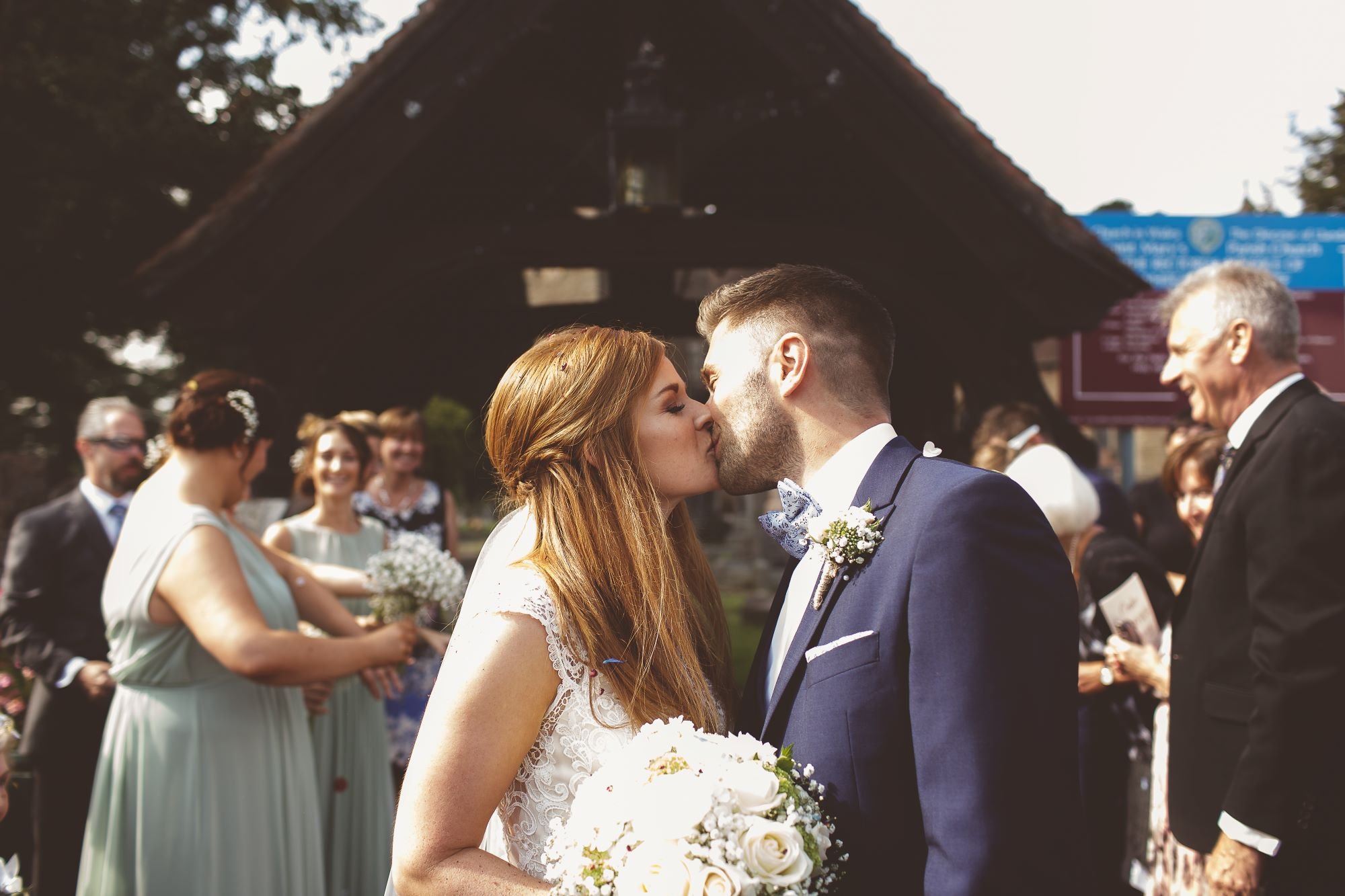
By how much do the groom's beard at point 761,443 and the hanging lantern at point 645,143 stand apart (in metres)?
3.26

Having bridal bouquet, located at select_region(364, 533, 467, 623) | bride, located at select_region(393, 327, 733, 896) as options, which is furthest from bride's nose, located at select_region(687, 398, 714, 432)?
bridal bouquet, located at select_region(364, 533, 467, 623)

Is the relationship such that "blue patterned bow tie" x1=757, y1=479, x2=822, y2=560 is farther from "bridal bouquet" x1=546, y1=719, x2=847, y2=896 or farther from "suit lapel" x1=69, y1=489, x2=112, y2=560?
"suit lapel" x1=69, y1=489, x2=112, y2=560

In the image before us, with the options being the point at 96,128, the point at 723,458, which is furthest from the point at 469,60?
the point at 96,128

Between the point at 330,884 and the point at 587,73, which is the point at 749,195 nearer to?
the point at 587,73

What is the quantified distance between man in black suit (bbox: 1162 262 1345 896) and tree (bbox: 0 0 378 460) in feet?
47.3

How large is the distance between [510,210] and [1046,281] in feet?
11.6

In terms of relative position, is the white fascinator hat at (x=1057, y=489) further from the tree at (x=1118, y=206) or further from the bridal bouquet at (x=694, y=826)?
the tree at (x=1118, y=206)

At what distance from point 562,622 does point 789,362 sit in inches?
28.3

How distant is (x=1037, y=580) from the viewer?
175 centimetres

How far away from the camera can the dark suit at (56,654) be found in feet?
16.2

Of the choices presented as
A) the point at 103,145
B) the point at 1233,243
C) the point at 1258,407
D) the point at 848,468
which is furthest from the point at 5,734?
the point at 103,145

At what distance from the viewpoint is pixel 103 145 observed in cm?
1404

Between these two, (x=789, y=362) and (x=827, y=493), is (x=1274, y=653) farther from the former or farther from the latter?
(x=789, y=362)

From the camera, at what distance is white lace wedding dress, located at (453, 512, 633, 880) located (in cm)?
198
